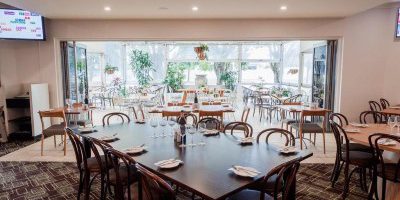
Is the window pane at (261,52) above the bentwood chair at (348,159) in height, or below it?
above

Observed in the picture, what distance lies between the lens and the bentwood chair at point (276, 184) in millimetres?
1935

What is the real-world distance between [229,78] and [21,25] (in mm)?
7722

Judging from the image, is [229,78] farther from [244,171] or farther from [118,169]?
[244,171]

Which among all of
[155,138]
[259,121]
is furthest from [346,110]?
[155,138]

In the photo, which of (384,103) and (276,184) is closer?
(276,184)

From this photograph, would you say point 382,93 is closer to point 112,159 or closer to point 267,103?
point 267,103

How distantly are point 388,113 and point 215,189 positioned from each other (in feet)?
15.3

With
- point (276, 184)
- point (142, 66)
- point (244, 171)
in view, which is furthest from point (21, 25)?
point (276, 184)

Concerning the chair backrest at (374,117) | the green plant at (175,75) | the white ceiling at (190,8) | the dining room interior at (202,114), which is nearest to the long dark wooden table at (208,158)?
the dining room interior at (202,114)

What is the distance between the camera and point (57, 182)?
148 inches

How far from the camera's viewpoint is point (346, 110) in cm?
628

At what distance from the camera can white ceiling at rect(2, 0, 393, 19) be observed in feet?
15.5

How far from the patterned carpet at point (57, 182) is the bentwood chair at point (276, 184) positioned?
1171 millimetres

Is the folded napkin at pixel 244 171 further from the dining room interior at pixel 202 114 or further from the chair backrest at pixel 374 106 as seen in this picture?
the chair backrest at pixel 374 106
